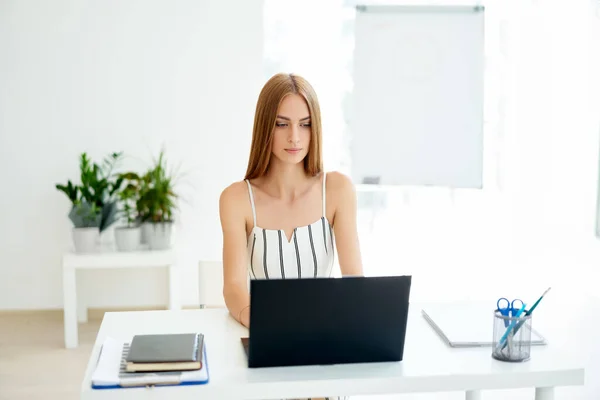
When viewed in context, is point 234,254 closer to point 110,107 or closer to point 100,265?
point 100,265

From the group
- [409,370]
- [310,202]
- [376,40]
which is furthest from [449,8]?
[409,370]

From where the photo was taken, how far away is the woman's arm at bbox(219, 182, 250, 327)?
1838 millimetres

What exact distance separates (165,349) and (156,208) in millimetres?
2566

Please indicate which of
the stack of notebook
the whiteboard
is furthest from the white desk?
the whiteboard

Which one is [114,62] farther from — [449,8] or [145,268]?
[449,8]

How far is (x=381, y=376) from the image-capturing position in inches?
54.9

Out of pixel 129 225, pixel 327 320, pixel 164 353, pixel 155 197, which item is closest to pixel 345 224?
pixel 327 320

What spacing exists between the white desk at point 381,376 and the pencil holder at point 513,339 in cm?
2

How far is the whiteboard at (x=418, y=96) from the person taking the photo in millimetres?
4387

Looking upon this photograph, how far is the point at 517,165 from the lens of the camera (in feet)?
14.7

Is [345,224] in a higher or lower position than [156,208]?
higher

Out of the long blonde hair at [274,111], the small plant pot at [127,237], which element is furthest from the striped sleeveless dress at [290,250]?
the small plant pot at [127,237]

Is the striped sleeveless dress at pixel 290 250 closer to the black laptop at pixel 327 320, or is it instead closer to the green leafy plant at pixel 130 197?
the black laptop at pixel 327 320

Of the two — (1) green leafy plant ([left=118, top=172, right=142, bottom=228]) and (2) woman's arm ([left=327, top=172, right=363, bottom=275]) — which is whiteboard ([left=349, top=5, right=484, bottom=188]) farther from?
(2) woman's arm ([left=327, top=172, right=363, bottom=275])
